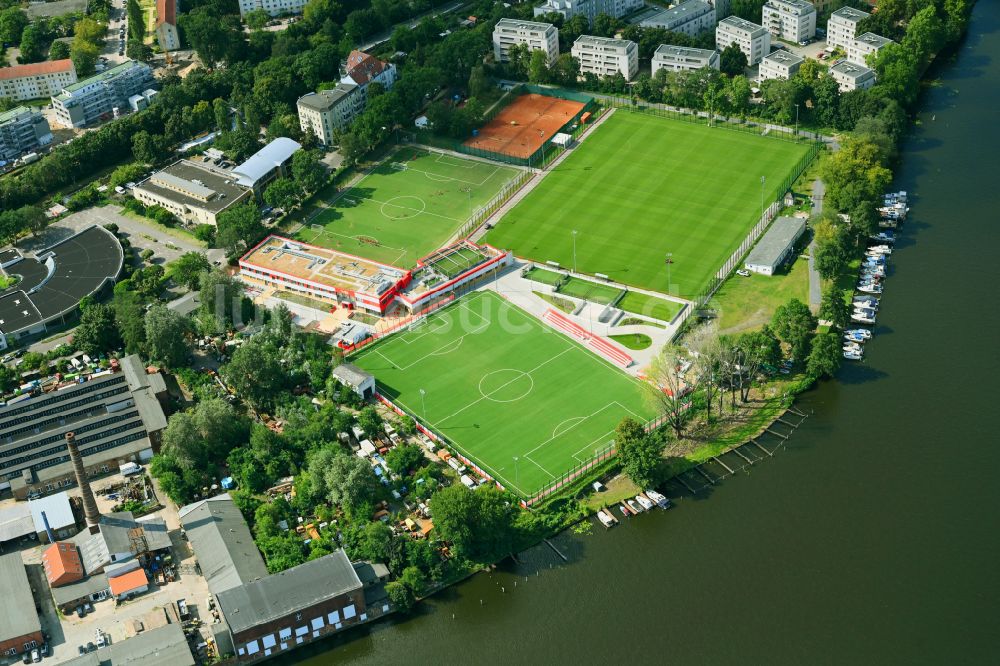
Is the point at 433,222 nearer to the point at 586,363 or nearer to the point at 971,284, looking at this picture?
the point at 586,363

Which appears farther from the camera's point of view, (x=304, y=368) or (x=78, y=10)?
(x=78, y=10)

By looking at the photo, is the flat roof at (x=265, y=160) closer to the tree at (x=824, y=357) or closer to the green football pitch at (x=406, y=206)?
the green football pitch at (x=406, y=206)

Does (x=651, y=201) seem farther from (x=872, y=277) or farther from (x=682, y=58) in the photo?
(x=682, y=58)

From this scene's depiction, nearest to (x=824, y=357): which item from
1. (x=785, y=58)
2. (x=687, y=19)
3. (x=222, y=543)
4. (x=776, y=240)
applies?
(x=776, y=240)

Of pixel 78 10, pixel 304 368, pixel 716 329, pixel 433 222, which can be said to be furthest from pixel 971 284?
pixel 78 10

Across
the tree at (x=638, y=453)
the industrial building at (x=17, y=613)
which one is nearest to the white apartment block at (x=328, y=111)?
the tree at (x=638, y=453)

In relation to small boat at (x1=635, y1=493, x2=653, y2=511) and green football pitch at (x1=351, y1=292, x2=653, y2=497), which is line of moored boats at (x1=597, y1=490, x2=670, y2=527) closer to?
small boat at (x1=635, y1=493, x2=653, y2=511)
